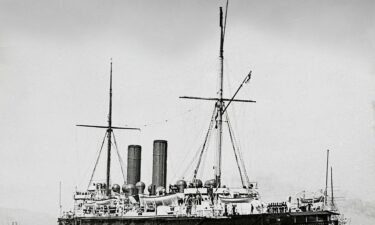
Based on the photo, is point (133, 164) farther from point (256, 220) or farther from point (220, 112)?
point (256, 220)

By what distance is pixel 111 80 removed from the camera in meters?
43.0

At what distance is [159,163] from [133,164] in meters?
3.33

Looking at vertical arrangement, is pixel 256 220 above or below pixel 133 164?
below

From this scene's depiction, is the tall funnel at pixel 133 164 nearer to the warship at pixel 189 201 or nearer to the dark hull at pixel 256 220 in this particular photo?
the warship at pixel 189 201

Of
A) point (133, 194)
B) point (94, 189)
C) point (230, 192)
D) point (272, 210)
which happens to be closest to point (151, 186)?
point (133, 194)

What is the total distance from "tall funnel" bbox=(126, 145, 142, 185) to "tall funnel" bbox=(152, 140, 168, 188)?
284 centimetres

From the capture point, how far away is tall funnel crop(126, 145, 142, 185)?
40.7m

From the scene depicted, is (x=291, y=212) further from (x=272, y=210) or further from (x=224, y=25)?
(x=224, y=25)

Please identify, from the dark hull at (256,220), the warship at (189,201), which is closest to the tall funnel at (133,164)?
the warship at (189,201)

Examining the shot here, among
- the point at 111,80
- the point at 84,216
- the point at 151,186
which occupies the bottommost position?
the point at 84,216

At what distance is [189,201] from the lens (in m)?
32.6

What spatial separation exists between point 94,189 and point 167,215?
10513mm

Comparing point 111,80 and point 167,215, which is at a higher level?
point 111,80

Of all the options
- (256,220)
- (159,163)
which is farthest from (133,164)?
(256,220)
